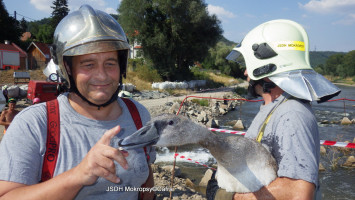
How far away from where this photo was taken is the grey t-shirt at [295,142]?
1.72m

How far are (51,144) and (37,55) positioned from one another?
45082mm

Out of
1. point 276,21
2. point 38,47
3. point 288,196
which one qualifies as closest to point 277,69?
point 276,21

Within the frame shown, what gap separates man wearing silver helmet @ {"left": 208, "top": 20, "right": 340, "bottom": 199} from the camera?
1.74 metres

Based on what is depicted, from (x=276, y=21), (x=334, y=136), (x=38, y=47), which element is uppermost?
(x=38, y=47)

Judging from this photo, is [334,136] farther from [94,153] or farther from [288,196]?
[94,153]

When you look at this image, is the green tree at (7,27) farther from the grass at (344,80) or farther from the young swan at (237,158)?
the grass at (344,80)

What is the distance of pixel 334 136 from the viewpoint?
1398cm

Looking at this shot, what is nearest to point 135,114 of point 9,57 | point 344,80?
point 9,57

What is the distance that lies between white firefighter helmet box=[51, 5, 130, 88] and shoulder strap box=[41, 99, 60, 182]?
33 centimetres

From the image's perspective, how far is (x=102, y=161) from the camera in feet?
4.18

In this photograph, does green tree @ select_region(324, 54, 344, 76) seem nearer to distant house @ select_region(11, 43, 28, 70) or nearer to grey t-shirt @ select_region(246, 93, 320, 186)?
distant house @ select_region(11, 43, 28, 70)

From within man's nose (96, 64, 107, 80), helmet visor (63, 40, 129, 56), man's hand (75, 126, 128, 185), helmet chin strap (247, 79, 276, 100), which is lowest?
man's hand (75, 126, 128, 185)

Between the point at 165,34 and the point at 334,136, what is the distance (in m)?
20.9

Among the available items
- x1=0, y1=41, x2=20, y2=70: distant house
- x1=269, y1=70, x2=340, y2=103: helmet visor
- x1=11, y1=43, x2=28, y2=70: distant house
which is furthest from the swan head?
x1=11, y1=43, x2=28, y2=70: distant house
